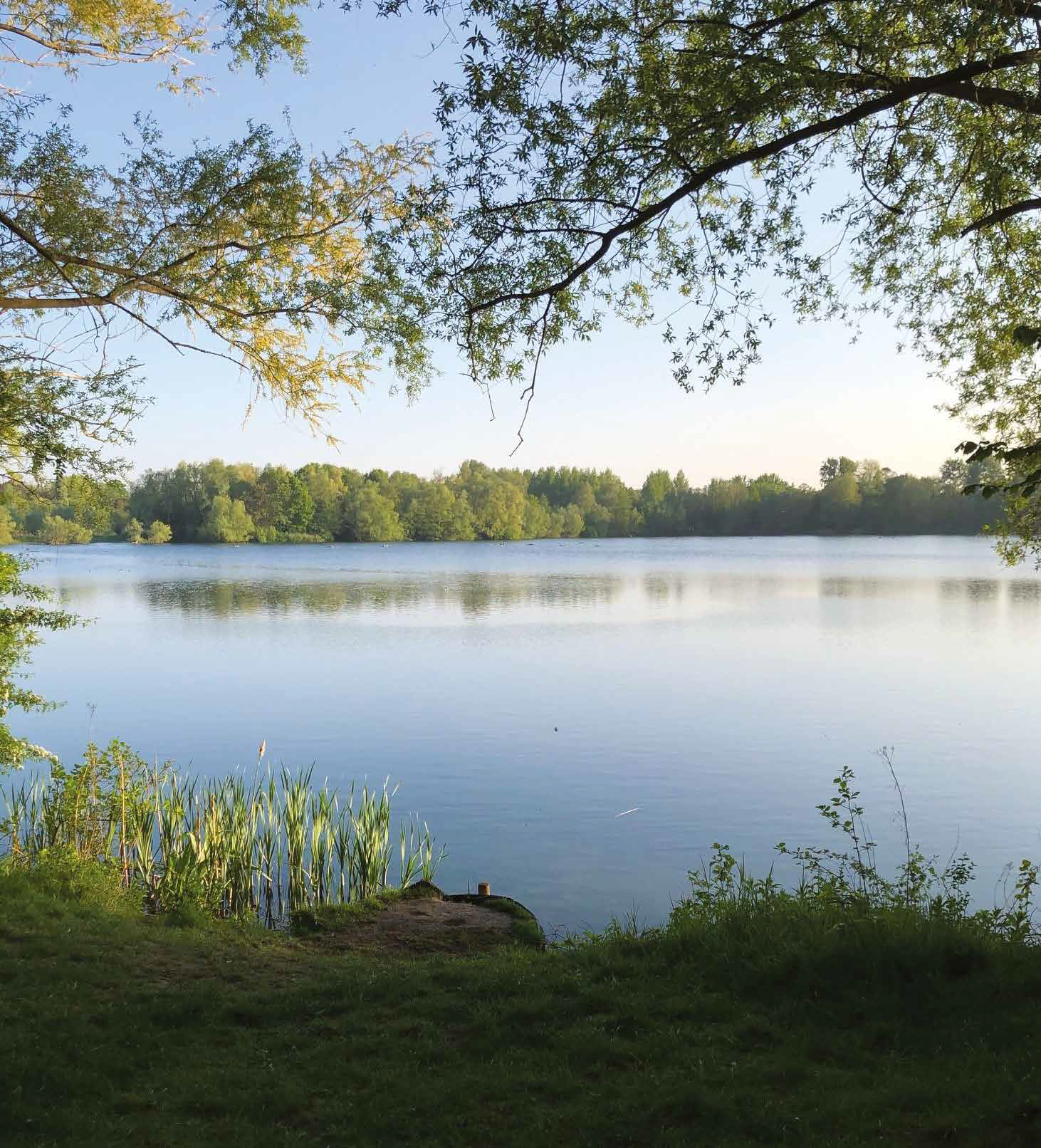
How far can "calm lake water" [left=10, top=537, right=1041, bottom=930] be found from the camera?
11938 mm

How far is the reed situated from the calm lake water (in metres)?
1.41

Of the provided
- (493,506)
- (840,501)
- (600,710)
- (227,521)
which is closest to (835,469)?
(840,501)

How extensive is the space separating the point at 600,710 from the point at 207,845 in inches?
450

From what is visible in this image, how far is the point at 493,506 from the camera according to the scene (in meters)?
126

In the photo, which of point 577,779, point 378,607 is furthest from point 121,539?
point 577,779

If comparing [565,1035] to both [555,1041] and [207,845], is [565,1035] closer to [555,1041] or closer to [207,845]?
[555,1041]

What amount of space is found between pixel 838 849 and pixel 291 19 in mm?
11543

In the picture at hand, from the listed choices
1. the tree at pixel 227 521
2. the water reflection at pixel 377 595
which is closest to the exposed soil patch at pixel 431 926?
the water reflection at pixel 377 595

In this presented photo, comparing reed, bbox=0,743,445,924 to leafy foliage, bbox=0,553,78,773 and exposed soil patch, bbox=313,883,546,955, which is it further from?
exposed soil patch, bbox=313,883,546,955

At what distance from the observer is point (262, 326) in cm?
1115

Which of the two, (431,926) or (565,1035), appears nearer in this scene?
(565,1035)

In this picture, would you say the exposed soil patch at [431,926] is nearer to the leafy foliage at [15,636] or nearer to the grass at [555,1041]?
the grass at [555,1041]

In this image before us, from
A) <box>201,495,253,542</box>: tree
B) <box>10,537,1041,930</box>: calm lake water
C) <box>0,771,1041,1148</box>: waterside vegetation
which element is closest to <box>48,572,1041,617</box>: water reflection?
<box>10,537,1041,930</box>: calm lake water

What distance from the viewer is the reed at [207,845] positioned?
885cm
